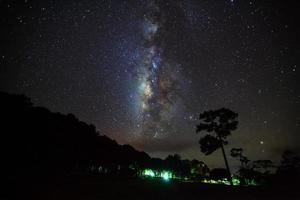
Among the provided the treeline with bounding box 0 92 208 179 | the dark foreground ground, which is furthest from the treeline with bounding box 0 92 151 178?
the dark foreground ground

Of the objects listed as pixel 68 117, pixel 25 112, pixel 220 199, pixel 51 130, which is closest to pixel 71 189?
pixel 220 199

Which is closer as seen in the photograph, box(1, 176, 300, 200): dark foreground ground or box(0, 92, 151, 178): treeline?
box(1, 176, 300, 200): dark foreground ground

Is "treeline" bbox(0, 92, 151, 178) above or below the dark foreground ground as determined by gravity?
above

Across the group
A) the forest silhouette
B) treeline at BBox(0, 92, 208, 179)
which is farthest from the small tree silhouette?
treeline at BBox(0, 92, 208, 179)

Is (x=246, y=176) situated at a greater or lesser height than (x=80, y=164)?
lesser

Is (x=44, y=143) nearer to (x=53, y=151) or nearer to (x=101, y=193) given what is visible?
(x=53, y=151)

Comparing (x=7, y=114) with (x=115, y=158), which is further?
(x=115, y=158)

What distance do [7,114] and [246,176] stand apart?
46550 millimetres

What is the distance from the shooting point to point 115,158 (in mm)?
79500

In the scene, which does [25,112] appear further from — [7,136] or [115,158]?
[115,158]

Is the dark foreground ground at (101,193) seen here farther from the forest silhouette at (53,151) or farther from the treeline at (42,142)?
the treeline at (42,142)

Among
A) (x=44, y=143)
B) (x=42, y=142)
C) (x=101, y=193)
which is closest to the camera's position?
(x=101, y=193)

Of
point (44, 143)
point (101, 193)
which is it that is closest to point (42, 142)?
point (44, 143)

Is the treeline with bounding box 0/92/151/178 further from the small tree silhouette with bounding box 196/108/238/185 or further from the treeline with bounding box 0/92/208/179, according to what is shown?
the small tree silhouette with bounding box 196/108/238/185
